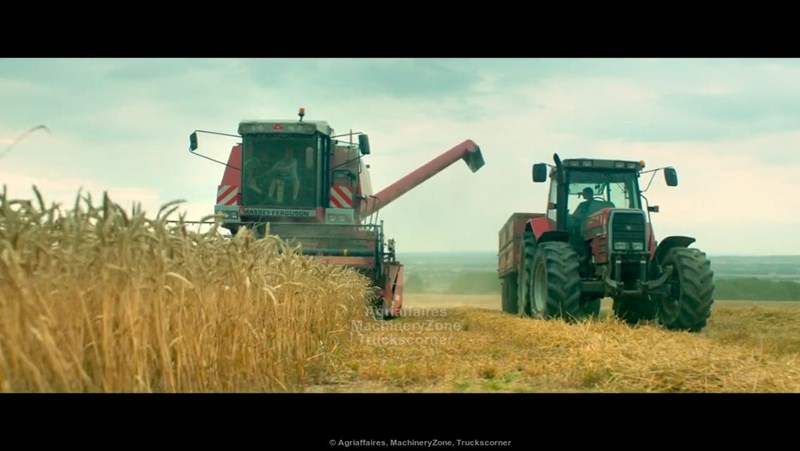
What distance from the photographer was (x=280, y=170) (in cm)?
1210

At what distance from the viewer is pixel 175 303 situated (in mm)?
3869

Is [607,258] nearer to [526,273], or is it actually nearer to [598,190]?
[598,190]

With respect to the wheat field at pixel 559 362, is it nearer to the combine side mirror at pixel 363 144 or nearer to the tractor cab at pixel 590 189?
the tractor cab at pixel 590 189

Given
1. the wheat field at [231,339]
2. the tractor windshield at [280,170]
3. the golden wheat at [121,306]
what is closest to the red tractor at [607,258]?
the wheat field at [231,339]

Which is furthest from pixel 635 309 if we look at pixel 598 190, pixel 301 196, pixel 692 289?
pixel 301 196

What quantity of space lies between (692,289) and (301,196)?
19.4ft

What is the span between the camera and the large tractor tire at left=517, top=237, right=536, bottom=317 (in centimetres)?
1229

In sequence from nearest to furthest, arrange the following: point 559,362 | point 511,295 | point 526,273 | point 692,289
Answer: point 559,362 → point 692,289 → point 526,273 → point 511,295

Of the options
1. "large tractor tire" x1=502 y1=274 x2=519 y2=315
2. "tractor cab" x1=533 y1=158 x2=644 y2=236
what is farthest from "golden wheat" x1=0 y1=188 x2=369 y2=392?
"large tractor tire" x1=502 y1=274 x2=519 y2=315

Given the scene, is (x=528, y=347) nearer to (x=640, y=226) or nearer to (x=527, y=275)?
(x=640, y=226)

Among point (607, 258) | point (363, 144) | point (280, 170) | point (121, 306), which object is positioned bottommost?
point (121, 306)

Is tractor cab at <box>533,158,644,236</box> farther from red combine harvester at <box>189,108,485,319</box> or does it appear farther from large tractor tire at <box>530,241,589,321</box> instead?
red combine harvester at <box>189,108,485,319</box>

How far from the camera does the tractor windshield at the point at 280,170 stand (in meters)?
11.9
